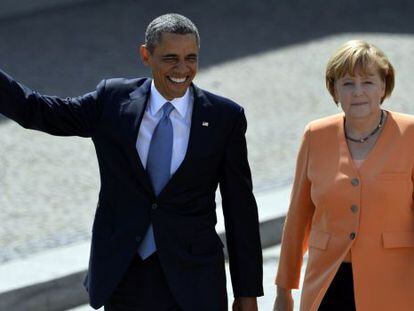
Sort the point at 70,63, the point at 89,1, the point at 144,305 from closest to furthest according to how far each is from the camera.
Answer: the point at 144,305 → the point at 70,63 → the point at 89,1

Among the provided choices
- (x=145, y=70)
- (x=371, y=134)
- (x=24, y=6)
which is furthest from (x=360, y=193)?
(x=24, y=6)

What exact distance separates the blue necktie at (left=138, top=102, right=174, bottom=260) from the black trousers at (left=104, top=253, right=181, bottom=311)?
0.04 metres

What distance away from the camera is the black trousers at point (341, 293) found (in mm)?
4527

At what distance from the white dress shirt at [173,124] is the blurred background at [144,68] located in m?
2.91

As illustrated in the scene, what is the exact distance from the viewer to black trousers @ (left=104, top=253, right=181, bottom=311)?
4395 millimetres

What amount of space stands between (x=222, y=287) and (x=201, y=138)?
0.56 metres

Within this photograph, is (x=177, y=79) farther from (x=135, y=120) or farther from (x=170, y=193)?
(x=170, y=193)

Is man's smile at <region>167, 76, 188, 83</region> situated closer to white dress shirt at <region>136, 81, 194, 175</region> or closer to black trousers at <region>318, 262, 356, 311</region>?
white dress shirt at <region>136, 81, 194, 175</region>

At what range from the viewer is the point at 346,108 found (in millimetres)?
4453

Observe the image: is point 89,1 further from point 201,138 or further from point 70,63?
A: point 201,138

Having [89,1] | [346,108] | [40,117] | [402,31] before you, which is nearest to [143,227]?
[40,117]

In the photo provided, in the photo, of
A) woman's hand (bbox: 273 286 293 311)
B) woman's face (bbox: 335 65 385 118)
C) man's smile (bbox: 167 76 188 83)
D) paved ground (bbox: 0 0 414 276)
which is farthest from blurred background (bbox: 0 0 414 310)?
woman's face (bbox: 335 65 385 118)

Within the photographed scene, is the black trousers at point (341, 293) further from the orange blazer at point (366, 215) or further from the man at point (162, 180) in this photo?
the man at point (162, 180)

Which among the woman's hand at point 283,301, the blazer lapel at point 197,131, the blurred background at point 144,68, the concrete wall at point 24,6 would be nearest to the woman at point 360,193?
the woman's hand at point 283,301
